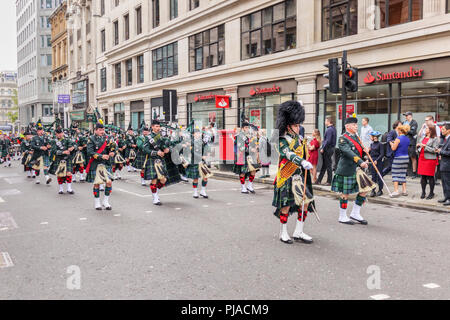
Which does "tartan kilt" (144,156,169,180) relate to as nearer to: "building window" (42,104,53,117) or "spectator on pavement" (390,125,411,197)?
"spectator on pavement" (390,125,411,197)

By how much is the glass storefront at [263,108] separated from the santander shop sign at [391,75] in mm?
4805

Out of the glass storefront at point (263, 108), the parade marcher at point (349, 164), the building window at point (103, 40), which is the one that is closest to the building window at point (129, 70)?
the building window at point (103, 40)

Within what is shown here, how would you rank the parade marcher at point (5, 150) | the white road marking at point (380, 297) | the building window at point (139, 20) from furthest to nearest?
the building window at point (139, 20)
the parade marcher at point (5, 150)
the white road marking at point (380, 297)

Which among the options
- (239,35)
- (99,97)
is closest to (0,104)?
(99,97)

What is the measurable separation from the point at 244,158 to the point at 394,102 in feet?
22.3

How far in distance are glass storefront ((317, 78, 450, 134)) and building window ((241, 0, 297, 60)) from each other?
343 cm

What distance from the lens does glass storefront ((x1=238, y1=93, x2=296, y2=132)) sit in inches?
838

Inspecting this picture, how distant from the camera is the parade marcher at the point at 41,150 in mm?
14750

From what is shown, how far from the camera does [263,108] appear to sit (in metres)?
22.0

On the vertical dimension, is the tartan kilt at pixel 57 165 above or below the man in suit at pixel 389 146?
below

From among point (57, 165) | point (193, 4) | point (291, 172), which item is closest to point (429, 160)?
point (291, 172)

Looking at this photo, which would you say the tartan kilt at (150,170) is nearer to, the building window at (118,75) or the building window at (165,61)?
the building window at (165,61)

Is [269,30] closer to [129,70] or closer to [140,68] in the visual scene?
[140,68]

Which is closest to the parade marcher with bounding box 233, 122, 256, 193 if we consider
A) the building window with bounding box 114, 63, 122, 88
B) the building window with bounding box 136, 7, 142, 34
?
the building window with bounding box 136, 7, 142, 34
